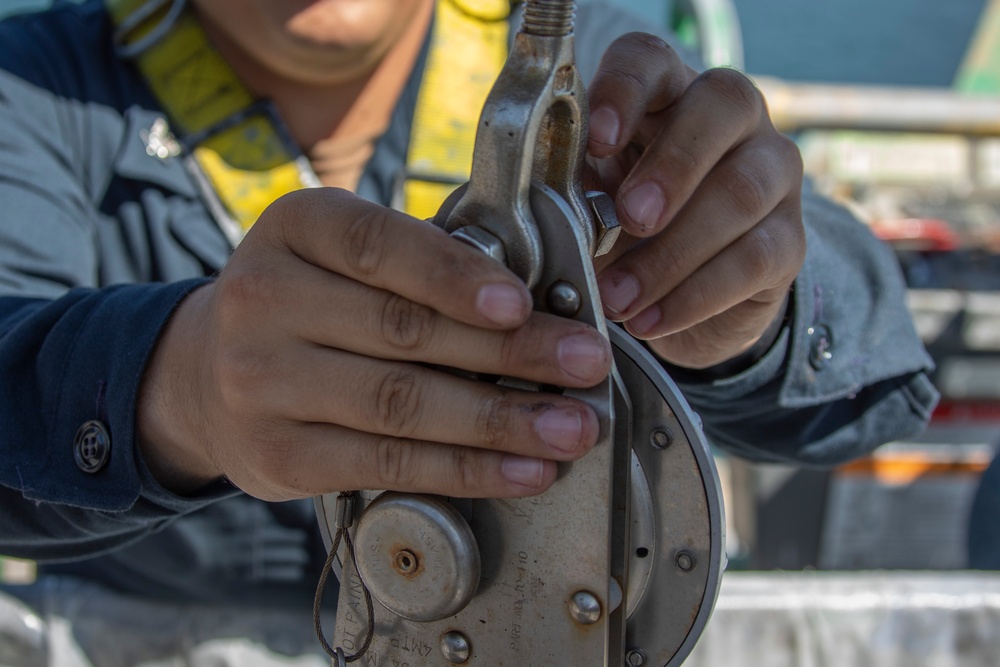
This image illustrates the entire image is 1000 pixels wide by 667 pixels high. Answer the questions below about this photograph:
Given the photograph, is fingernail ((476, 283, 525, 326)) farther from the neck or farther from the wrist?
the neck

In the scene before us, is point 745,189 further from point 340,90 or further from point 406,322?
point 340,90

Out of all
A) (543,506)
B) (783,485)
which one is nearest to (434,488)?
(543,506)

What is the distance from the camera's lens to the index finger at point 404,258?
583 mm

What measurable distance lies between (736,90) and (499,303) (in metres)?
0.37

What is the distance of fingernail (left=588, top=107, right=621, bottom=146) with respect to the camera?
779 mm

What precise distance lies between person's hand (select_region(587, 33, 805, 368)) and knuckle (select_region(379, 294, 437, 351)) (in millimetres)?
227

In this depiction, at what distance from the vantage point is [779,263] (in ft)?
2.82

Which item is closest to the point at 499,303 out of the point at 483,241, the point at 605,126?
the point at 483,241

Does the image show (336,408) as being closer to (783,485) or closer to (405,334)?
(405,334)

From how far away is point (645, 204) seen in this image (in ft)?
2.50

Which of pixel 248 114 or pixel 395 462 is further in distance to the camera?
pixel 248 114

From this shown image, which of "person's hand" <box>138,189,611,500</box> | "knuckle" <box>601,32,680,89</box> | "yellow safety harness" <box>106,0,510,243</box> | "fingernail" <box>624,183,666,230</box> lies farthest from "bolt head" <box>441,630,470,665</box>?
"yellow safety harness" <box>106,0,510,243</box>

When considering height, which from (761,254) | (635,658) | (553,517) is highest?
(761,254)

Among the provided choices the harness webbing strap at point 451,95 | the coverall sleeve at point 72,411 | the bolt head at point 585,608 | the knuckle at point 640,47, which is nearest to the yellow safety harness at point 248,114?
the harness webbing strap at point 451,95
